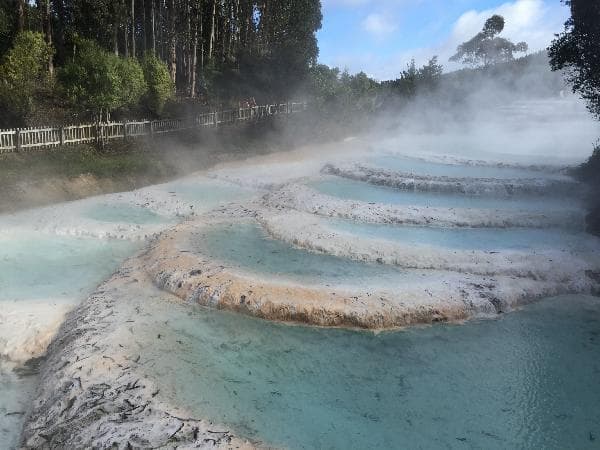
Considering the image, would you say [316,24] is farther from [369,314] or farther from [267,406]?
[267,406]


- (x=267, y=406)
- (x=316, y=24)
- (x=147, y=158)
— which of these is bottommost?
(x=267, y=406)

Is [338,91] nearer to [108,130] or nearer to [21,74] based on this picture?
[108,130]

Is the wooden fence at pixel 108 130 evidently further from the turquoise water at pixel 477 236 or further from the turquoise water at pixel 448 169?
the turquoise water at pixel 477 236

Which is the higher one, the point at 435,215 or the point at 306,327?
the point at 435,215

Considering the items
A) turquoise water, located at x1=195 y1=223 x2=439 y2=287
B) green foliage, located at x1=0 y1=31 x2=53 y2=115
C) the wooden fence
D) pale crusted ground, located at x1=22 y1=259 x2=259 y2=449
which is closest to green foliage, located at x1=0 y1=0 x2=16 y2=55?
green foliage, located at x1=0 y1=31 x2=53 y2=115

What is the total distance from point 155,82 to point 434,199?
16631mm

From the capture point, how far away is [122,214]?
1900 cm

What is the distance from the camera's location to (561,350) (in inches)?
409

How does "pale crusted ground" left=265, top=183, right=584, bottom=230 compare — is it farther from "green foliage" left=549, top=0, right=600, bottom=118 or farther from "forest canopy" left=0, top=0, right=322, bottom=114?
"forest canopy" left=0, top=0, right=322, bottom=114

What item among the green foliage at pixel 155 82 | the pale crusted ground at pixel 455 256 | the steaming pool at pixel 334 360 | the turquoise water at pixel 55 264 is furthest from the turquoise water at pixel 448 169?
the turquoise water at pixel 55 264

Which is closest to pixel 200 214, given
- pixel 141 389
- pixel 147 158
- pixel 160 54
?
pixel 147 158

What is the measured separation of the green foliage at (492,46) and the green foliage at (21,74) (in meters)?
92.3

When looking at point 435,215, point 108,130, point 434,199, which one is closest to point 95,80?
point 108,130

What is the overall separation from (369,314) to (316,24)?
127 ft
